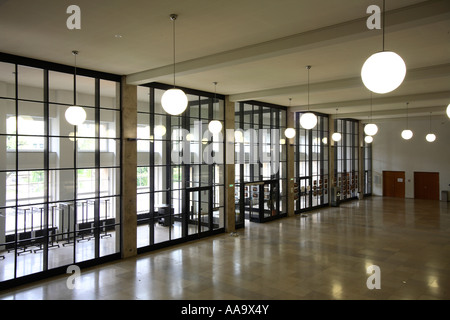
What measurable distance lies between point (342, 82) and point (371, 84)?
6342 millimetres

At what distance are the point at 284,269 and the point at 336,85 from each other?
5.14m

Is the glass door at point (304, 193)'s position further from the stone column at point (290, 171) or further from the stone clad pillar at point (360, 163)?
the stone clad pillar at point (360, 163)

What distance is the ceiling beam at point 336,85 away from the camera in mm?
7761

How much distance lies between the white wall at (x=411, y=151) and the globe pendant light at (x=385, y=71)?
17.5m

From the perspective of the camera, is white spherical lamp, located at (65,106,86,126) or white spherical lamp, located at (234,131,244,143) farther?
white spherical lamp, located at (234,131,244,143)

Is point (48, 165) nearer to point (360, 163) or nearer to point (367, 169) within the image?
point (360, 163)

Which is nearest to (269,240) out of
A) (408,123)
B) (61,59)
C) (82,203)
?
(82,203)

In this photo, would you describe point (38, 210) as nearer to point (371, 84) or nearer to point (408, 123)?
point (371, 84)

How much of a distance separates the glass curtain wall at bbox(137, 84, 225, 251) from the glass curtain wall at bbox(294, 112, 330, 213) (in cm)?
518

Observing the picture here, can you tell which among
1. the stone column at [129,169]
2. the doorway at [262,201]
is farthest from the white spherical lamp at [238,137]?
the stone column at [129,169]

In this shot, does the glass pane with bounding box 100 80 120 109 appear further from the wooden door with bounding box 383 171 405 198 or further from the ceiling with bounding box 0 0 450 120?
the wooden door with bounding box 383 171 405 198

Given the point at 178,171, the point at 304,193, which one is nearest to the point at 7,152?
the point at 178,171

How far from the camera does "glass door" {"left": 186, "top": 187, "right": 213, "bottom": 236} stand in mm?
10711

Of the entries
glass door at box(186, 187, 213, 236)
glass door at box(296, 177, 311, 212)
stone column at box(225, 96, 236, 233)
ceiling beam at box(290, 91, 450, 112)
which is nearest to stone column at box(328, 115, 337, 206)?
glass door at box(296, 177, 311, 212)
